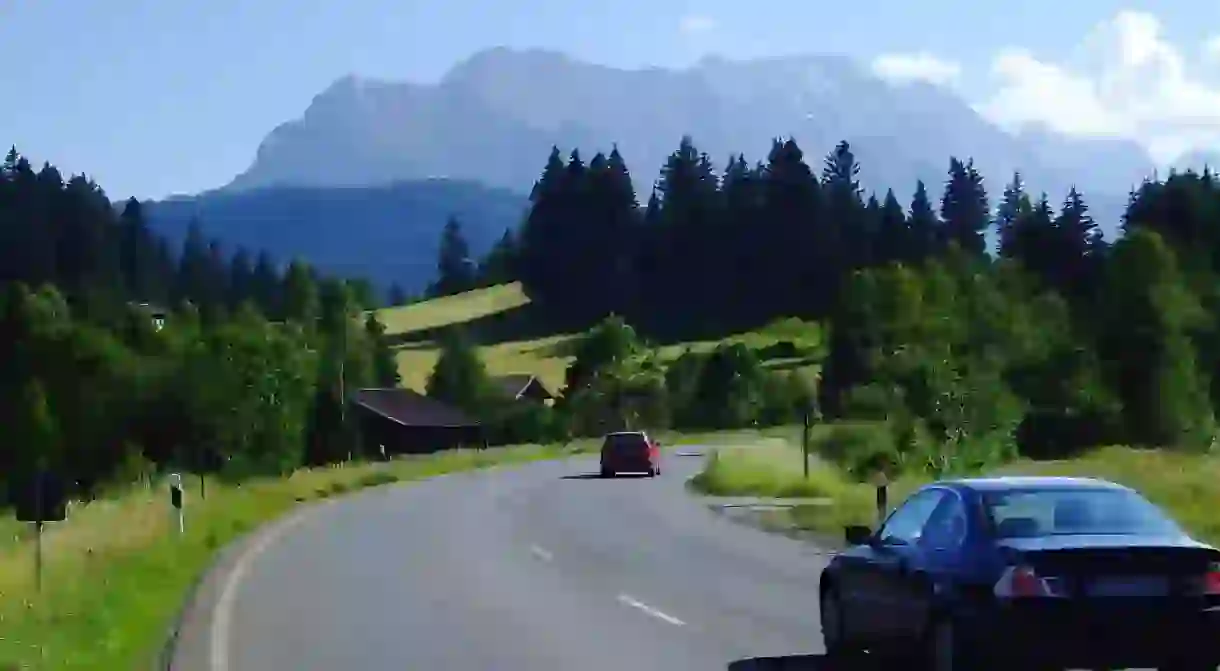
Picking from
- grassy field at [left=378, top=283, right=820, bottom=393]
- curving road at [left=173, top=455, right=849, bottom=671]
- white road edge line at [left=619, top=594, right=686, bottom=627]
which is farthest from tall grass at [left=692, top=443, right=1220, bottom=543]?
grassy field at [left=378, top=283, right=820, bottom=393]

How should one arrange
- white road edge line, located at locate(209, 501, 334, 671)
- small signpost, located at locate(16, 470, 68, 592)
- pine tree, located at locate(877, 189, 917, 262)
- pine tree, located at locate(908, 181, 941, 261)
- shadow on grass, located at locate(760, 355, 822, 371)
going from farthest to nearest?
pine tree, located at locate(908, 181, 941, 261)
pine tree, located at locate(877, 189, 917, 262)
shadow on grass, located at locate(760, 355, 822, 371)
small signpost, located at locate(16, 470, 68, 592)
white road edge line, located at locate(209, 501, 334, 671)

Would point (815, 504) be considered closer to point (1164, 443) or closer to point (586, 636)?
point (586, 636)

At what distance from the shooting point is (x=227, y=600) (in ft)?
60.3

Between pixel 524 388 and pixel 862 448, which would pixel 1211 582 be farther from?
pixel 524 388

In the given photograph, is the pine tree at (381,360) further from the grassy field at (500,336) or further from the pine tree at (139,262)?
the pine tree at (139,262)

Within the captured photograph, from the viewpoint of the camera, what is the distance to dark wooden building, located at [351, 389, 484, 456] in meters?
112

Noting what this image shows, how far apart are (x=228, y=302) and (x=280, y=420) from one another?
176ft

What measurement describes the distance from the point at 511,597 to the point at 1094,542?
8916 mm

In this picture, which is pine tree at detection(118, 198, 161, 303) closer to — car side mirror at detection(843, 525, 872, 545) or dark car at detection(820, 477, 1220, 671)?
car side mirror at detection(843, 525, 872, 545)

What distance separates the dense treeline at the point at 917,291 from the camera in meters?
71.7

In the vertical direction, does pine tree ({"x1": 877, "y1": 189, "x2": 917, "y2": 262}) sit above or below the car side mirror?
above

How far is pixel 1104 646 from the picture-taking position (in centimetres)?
1013

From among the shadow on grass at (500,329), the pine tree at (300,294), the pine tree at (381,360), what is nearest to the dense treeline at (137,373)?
the pine tree at (381,360)

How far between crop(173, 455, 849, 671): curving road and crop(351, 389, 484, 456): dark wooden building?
76949 millimetres
